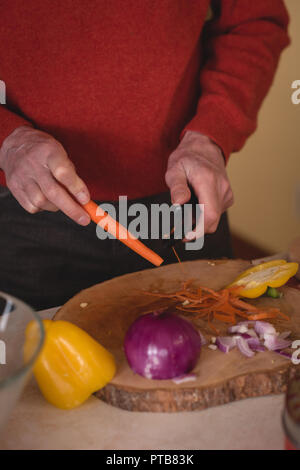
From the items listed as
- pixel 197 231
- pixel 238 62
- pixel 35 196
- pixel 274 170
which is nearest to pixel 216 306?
pixel 197 231

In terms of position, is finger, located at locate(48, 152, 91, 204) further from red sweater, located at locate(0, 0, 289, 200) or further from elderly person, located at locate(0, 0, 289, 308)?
red sweater, located at locate(0, 0, 289, 200)

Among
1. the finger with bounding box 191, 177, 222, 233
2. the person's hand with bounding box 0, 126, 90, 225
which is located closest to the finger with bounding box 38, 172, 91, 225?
the person's hand with bounding box 0, 126, 90, 225

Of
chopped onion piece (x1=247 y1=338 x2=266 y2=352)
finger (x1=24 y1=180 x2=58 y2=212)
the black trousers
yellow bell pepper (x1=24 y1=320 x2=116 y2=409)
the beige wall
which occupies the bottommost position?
the beige wall

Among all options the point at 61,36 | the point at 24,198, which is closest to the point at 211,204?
the point at 24,198

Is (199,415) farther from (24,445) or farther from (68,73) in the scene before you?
(68,73)

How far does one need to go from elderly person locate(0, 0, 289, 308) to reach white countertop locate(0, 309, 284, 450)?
41 centimetres

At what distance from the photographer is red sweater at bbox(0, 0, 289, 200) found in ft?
4.04

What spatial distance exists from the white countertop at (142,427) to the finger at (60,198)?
0.38m

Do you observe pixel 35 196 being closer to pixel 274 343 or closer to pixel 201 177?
pixel 201 177

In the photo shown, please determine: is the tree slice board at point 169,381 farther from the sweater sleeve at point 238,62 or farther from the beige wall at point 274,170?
the beige wall at point 274,170

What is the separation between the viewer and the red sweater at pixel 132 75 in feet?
4.04

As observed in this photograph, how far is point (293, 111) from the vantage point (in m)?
2.90

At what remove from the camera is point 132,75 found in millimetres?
1303

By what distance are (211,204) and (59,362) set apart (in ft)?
1.81
